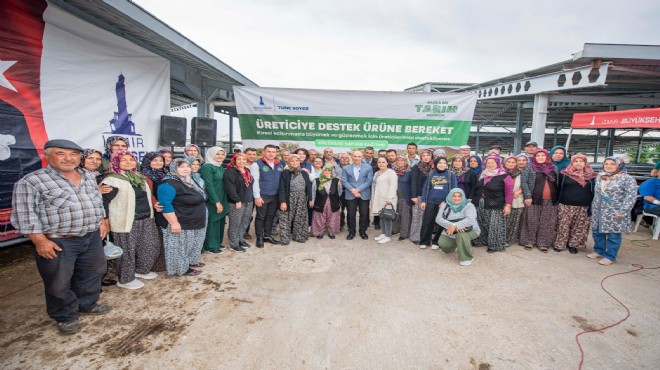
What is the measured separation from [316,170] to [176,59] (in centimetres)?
367

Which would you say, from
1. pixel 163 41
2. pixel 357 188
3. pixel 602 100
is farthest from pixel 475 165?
pixel 602 100

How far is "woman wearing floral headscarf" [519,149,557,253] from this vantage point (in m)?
4.07

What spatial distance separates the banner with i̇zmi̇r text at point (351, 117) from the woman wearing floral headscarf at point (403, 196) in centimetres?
135

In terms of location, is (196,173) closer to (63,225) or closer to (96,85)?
(63,225)

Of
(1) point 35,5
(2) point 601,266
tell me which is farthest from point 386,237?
(1) point 35,5

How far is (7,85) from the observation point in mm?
3059

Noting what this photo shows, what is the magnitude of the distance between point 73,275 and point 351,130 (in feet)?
15.2

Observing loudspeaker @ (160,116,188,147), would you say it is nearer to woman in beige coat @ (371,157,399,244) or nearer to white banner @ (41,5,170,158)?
white banner @ (41,5,170,158)

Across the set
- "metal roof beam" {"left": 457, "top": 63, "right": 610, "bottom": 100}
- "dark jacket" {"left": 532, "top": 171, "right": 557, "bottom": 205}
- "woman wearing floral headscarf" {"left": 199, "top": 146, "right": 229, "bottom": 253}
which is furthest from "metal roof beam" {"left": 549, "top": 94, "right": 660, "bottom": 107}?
"woman wearing floral headscarf" {"left": 199, "top": 146, "right": 229, "bottom": 253}

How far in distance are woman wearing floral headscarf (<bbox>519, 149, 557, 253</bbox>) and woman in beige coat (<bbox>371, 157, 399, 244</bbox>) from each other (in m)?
1.78

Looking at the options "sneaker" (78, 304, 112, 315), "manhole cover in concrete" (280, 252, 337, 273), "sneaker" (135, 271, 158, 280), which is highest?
"manhole cover in concrete" (280, 252, 337, 273)

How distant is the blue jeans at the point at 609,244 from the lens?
3.67 metres

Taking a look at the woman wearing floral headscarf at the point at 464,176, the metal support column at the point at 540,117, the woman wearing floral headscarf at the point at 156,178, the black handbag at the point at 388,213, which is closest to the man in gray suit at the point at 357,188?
the black handbag at the point at 388,213

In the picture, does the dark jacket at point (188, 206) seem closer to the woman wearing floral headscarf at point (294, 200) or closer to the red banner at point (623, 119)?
the woman wearing floral headscarf at point (294, 200)
